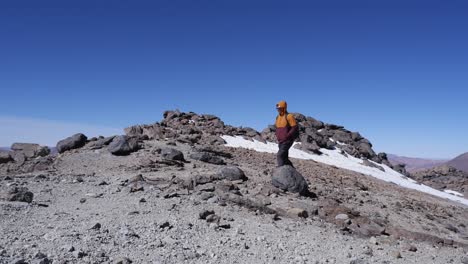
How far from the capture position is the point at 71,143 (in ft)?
66.4

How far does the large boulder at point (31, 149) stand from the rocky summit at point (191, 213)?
0.05 meters

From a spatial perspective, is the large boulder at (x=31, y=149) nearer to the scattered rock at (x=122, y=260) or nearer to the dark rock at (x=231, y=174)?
the dark rock at (x=231, y=174)

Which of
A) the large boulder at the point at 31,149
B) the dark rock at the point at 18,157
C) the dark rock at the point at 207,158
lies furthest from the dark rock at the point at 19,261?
the large boulder at the point at 31,149

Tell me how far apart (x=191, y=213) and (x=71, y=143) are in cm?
1118

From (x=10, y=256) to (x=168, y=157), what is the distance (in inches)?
432

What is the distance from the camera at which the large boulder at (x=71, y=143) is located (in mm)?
20250

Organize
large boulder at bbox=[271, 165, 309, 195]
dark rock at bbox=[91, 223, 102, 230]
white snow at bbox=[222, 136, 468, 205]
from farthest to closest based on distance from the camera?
white snow at bbox=[222, 136, 468, 205], large boulder at bbox=[271, 165, 309, 195], dark rock at bbox=[91, 223, 102, 230]

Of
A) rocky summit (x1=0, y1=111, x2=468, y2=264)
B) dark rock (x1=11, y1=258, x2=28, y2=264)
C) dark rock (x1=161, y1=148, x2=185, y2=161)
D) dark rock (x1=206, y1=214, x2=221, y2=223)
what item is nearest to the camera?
dark rock (x1=11, y1=258, x2=28, y2=264)

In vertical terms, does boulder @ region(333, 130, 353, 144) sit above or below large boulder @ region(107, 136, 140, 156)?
above

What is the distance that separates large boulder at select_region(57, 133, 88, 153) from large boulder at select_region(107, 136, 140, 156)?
1.99m

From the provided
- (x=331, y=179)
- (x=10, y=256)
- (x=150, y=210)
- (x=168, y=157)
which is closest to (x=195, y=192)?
(x=150, y=210)

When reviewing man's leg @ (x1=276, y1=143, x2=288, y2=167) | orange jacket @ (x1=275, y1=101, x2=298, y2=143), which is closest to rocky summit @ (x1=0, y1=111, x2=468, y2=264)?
man's leg @ (x1=276, y1=143, x2=288, y2=167)

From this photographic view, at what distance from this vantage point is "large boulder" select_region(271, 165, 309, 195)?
14.8 metres

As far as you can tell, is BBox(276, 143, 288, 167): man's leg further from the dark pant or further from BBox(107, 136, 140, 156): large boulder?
BBox(107, 136, 140, 156): large boulder
